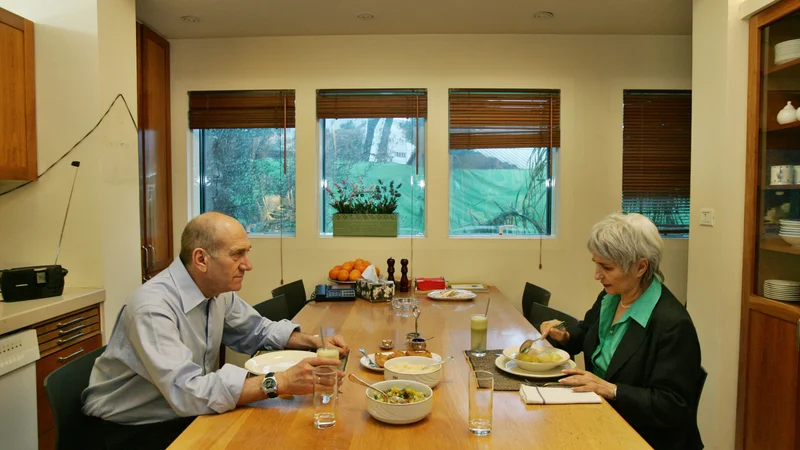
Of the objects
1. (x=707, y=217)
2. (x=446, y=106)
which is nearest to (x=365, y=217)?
(x=446, y=106)

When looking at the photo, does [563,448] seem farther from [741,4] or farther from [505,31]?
[505,31]

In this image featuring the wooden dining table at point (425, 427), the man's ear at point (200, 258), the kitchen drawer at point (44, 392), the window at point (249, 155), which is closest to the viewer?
the wooden dining table at point (425, 427)

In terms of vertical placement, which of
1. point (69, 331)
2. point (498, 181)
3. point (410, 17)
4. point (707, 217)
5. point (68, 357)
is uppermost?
point (410, 17)

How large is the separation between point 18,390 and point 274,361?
1306mm

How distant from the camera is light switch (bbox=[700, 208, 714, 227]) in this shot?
290cm

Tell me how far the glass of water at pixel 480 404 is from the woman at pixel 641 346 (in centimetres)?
40

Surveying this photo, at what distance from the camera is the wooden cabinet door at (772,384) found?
7.86 ft

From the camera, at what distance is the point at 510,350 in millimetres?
1843

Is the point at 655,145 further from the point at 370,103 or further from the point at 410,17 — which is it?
the point at 370,103

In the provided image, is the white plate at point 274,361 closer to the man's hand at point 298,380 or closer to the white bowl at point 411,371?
the man's hand at point 298,380

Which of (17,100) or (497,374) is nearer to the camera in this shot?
(497,374)

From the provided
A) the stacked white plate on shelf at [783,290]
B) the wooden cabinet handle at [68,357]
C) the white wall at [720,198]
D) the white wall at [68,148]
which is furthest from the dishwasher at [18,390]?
the stacked white plate on shelf at [783,290]

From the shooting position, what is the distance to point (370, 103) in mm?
3996

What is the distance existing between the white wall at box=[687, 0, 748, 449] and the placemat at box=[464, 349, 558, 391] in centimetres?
160
